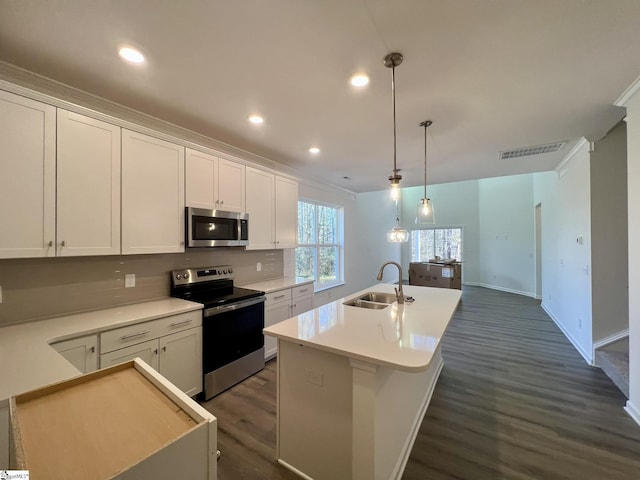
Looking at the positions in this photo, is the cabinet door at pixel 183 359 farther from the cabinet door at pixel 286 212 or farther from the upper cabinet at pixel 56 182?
the cabinet door at pixel 286 212

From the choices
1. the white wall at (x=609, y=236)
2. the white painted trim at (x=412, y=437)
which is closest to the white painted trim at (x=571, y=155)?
the white wall at (x=609, y=236)

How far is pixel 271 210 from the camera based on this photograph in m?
3.50

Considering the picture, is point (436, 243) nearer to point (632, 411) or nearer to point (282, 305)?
point (632, 411)

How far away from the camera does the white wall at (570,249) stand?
3172 mm

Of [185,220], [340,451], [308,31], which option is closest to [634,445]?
[340,451]

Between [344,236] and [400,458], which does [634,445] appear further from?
[344,236]

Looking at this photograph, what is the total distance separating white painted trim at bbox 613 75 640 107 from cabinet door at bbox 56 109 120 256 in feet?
12.9

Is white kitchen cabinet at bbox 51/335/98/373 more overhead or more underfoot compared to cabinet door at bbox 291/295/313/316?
more overhead

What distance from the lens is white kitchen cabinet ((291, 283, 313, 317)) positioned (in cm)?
348

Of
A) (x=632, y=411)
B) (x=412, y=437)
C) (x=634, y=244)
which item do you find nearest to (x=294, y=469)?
(x=412, y=437)

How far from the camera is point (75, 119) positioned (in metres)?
1.88

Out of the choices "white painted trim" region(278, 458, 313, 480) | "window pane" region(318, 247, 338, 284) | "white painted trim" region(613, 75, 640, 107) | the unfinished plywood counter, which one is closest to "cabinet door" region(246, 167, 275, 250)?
"window pane" region(318, 247, 338, 284)

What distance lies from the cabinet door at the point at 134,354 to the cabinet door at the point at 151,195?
756mm

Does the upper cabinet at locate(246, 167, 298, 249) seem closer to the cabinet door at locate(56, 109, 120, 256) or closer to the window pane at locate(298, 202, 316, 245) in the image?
the window pane at locate(298, 202, 316, 245)
